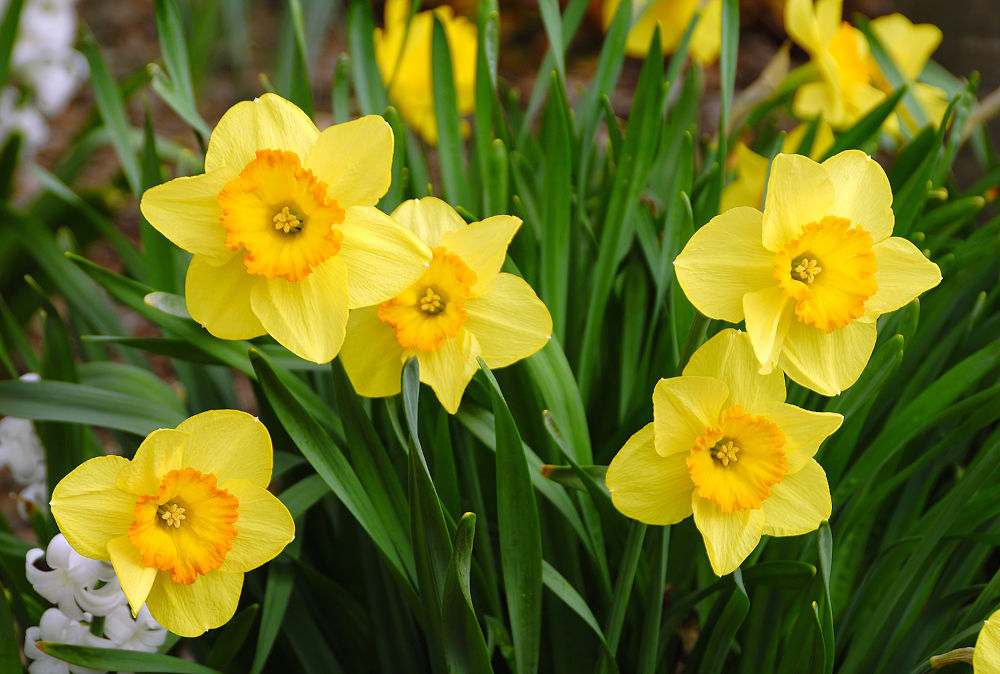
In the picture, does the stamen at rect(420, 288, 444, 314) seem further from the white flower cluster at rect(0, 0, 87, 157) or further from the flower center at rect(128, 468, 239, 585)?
the white flower cluster at rect(0, 0, 87, 157)

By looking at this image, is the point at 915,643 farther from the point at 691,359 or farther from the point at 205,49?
the point at 205,49

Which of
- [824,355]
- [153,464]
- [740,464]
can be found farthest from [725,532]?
[153,464]

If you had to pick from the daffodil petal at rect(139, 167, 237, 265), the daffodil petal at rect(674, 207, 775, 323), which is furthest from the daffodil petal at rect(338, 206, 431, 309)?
the daffodil petal at rect(674, 207, 775, 323)

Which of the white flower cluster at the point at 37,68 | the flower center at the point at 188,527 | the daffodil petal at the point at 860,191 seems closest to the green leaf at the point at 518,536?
the flower center at the point at 188,527

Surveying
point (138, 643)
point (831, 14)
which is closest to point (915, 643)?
point (138, 643)

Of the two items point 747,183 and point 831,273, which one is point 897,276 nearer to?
point 831,273

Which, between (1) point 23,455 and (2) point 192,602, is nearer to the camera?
(2) point 192,602
